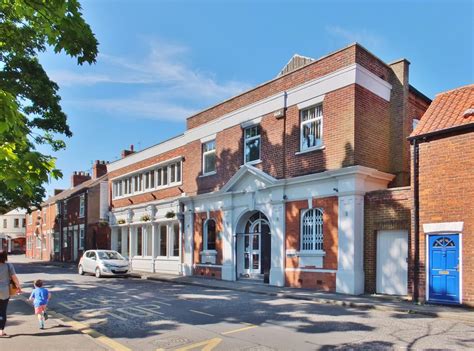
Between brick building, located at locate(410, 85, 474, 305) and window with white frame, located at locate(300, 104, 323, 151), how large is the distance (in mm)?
4146

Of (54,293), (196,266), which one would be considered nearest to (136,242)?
(196,266)

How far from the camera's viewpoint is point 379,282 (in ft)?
49.0

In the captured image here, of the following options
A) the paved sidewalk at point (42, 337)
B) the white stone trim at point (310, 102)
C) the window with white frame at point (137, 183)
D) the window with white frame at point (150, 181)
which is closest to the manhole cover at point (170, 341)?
the paved sidewalk at point (42, 337)

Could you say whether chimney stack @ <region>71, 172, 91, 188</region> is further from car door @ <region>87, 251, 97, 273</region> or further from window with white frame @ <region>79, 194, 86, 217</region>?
car door @ <region>87, 251, 97, 273</region>

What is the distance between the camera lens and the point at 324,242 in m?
16.1

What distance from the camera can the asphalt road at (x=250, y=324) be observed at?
8047 mm

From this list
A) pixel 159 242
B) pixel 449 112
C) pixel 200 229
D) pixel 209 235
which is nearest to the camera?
pixel 449 112

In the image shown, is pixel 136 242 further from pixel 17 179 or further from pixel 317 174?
pixel 17 179

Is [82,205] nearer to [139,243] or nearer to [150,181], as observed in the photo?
[139,243]

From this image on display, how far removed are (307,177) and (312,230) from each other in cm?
198

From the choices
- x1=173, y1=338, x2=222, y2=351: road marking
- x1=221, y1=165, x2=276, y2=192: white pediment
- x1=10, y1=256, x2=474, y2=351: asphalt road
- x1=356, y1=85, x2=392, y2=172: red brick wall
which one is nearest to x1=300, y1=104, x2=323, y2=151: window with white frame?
x1=356, y1=85, x2=392, y2=172: red brick wall

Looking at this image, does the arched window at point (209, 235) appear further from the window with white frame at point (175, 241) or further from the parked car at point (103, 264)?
the parked car at point (103, 264)

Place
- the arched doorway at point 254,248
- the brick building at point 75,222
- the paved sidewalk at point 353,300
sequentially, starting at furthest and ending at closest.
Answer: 1. the brick building at point 75,222
2. the arched doorway at point 254,248
3. the paved sidewalk at point 353,300

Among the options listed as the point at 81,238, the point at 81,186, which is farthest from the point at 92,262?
the point at 81,186
